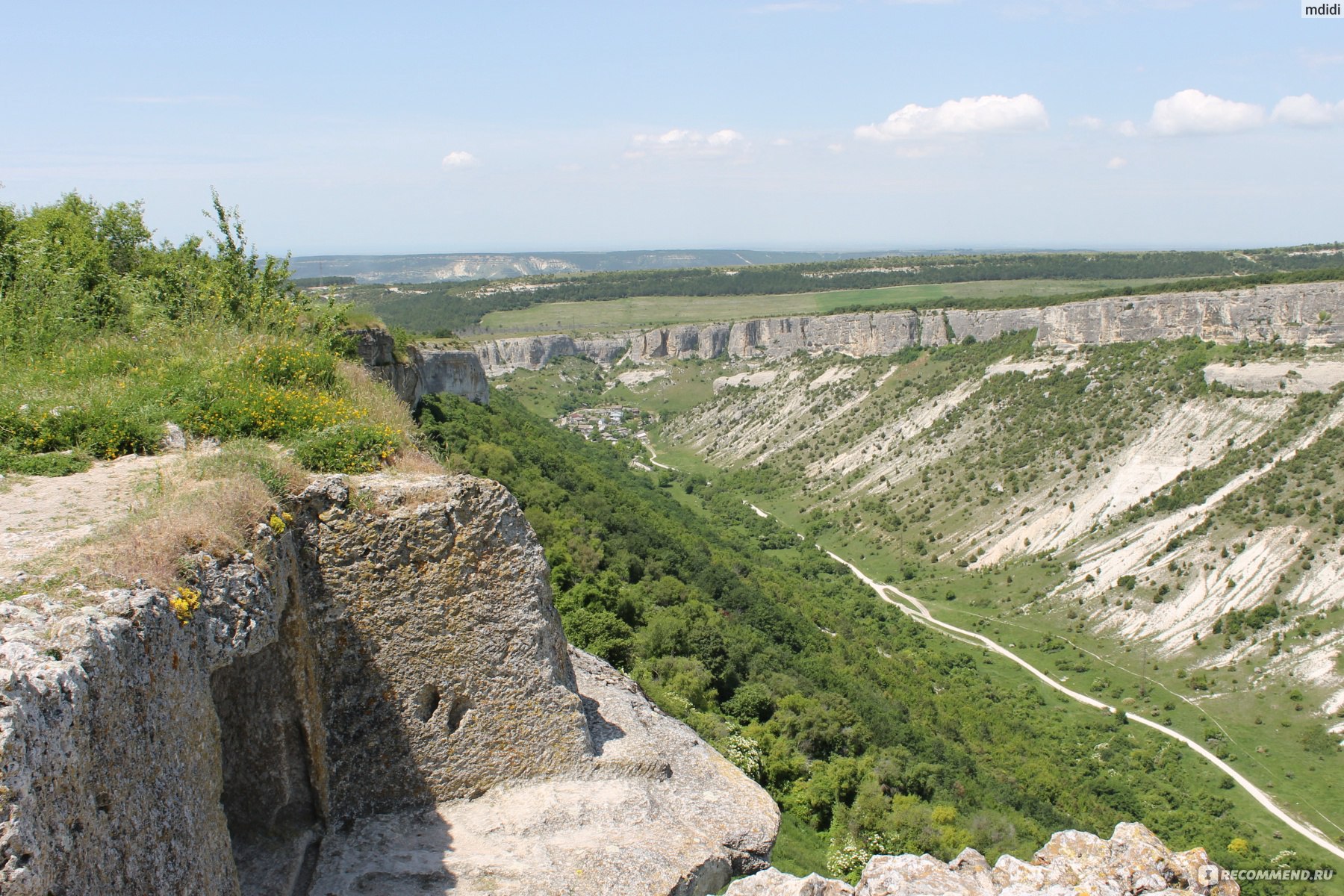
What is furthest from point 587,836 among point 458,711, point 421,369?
point 421,369

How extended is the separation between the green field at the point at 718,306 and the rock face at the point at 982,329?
6269mm

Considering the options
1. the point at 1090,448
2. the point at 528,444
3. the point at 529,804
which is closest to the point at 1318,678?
the point at 1090,448

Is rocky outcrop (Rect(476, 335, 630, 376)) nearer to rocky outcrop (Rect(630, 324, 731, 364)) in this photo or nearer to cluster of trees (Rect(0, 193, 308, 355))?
rocky outcrop (Rect(630, 324, 731, 364))

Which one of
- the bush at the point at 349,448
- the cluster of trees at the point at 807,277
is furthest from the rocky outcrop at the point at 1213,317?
the bush at the point at 349,448

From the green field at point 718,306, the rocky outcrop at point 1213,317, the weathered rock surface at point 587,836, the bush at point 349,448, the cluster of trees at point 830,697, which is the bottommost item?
the cluster of trees at point 830,697

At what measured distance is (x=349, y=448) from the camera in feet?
32.4

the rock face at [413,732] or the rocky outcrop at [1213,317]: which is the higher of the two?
the rocky outcrop at [1213,317]

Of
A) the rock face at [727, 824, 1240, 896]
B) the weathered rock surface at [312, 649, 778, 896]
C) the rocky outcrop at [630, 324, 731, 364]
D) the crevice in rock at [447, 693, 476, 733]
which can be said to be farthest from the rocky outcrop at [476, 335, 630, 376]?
the rock face at [727, 824, 1240, 896]

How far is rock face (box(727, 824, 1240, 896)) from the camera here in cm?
766

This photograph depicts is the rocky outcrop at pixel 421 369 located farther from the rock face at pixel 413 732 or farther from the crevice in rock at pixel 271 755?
the crevice in rock at pixel 271 755

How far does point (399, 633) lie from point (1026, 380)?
7323 centimetres

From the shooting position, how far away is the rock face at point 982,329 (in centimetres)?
6456

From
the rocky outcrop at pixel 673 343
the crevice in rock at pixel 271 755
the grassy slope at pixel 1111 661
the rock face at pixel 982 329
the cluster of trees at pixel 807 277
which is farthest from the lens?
the cluster of trees at pixel 807 277

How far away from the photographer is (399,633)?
9.16 m
